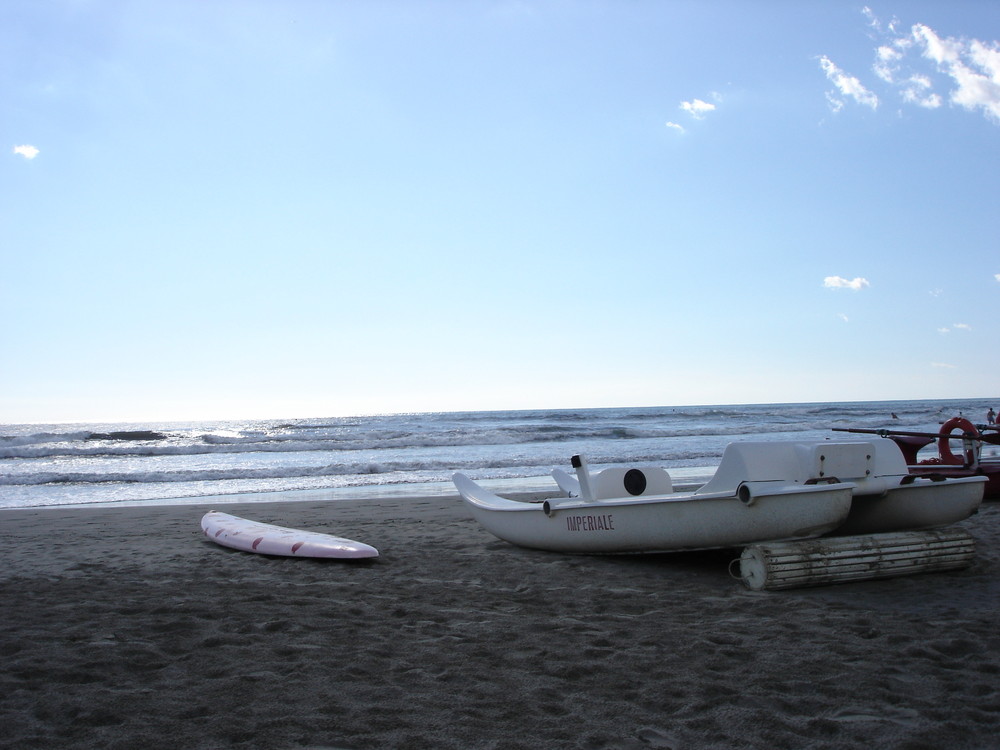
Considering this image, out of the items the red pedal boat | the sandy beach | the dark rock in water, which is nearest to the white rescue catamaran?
the sandy beach

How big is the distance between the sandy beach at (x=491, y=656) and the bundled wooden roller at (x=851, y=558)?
0.31 ft

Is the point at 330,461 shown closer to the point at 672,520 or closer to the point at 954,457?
the point at 954,457

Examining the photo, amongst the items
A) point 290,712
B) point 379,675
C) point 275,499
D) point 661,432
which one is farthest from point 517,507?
point 661,432

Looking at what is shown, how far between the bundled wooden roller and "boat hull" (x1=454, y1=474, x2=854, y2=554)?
175 millimetres

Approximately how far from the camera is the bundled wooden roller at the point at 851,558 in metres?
5.25

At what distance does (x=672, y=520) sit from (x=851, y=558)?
1.29 metres

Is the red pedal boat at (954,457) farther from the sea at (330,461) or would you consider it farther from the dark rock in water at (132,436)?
the dark rock in water at (132,436)

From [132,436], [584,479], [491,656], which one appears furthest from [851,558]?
[132,436]

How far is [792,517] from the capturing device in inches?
213

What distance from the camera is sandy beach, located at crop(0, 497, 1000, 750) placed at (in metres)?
2.94

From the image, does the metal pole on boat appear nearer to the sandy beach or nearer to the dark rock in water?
the sandy beach

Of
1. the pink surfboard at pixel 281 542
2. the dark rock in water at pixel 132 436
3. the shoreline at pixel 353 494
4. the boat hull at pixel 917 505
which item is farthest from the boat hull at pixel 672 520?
the dark rock in water at pixel 132 436

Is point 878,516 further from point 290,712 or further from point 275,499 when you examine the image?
point 275,499

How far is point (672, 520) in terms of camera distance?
19.5 feet
